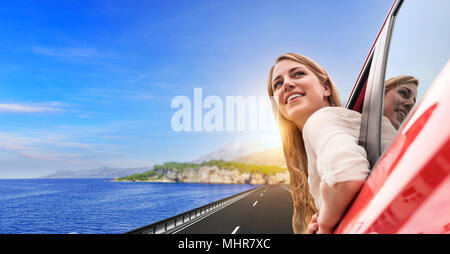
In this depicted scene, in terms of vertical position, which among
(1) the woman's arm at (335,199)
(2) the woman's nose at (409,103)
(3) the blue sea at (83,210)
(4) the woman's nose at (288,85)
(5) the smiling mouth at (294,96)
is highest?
(4) the woman's nose at (288,85)

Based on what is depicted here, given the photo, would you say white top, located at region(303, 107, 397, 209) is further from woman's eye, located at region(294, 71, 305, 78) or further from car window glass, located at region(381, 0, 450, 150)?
woman's eye, located at region(294, 71, 305, 78)

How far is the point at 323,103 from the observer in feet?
3.67

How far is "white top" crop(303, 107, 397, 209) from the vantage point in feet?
2.37

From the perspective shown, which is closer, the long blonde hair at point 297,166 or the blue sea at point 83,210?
the long blonde hair at point 297,166

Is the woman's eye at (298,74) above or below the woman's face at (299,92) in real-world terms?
above

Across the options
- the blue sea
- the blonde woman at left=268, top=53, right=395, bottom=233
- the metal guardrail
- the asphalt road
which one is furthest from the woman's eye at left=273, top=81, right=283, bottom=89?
the blue sea

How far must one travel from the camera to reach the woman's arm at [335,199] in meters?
0.74

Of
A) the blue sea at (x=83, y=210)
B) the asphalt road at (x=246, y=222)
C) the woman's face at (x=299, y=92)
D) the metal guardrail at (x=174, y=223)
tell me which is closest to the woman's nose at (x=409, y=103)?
the woman's face at (x=299, y=92)

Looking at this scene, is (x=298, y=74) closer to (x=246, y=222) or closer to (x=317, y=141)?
(x=317, y=141)

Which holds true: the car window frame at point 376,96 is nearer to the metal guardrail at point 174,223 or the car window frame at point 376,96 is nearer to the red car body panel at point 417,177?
the red car body panel at point 417,177

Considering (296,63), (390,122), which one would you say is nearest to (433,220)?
(390,122)

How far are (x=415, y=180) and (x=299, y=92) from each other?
1.87 ft

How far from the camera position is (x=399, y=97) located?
2.63 feet
